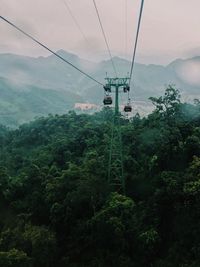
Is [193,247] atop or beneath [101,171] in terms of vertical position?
beneath

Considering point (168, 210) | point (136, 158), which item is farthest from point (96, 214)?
point (136, 158)

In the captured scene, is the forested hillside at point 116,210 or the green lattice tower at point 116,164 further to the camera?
the green lattice tower at point 116,164

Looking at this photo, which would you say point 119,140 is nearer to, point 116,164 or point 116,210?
point 116,164

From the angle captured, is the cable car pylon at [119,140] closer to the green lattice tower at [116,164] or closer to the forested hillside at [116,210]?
the green lattice tower at [116,164]

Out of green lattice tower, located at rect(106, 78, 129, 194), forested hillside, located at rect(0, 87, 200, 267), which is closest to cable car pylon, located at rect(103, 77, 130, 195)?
green lattice tower, located at rect(106, 78, 129, 194)

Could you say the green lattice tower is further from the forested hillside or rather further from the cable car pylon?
the forested hillside

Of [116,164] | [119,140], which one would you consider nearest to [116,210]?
[119,140]

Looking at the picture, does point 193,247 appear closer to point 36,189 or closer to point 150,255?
point 150,255

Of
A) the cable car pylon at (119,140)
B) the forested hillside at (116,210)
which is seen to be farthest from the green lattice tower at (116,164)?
the forested hillside at (116,210)
